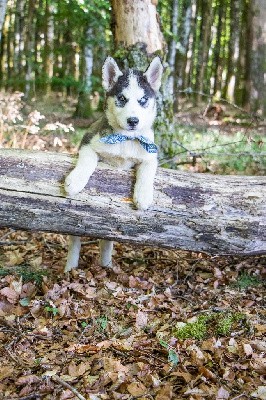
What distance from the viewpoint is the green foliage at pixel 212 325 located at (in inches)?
173

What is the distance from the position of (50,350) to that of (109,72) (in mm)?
2803

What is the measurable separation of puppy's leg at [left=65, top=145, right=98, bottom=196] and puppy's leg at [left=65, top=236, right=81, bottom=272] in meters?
1.30

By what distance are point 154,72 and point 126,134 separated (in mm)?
784

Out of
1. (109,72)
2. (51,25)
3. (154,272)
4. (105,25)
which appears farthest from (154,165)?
(51,25)

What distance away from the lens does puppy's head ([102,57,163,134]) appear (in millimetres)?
4625

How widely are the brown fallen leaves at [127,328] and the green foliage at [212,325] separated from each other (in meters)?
0.03

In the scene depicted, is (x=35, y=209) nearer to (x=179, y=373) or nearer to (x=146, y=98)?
(x=146, y=98)

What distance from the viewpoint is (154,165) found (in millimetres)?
4832

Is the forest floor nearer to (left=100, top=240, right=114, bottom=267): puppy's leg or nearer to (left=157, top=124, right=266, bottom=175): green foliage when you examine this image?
(left=100, top=240, right=114, bottom=267): puppy's leg

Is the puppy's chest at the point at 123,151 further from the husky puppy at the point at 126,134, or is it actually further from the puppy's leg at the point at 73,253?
the puppy's leg at the point at 73,253

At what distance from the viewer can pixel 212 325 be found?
4.57m

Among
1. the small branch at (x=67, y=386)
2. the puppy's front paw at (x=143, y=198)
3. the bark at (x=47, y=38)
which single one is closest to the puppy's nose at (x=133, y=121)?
the puppy's front paw at (x=143, y=198)

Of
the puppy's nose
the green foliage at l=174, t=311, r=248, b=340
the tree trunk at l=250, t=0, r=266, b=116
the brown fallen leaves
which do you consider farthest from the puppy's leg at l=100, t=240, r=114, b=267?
the tree trunk at l=250, t=0, r=266, b=116

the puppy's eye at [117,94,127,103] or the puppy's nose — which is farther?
the puppy's eye at [117,94,127,103]
